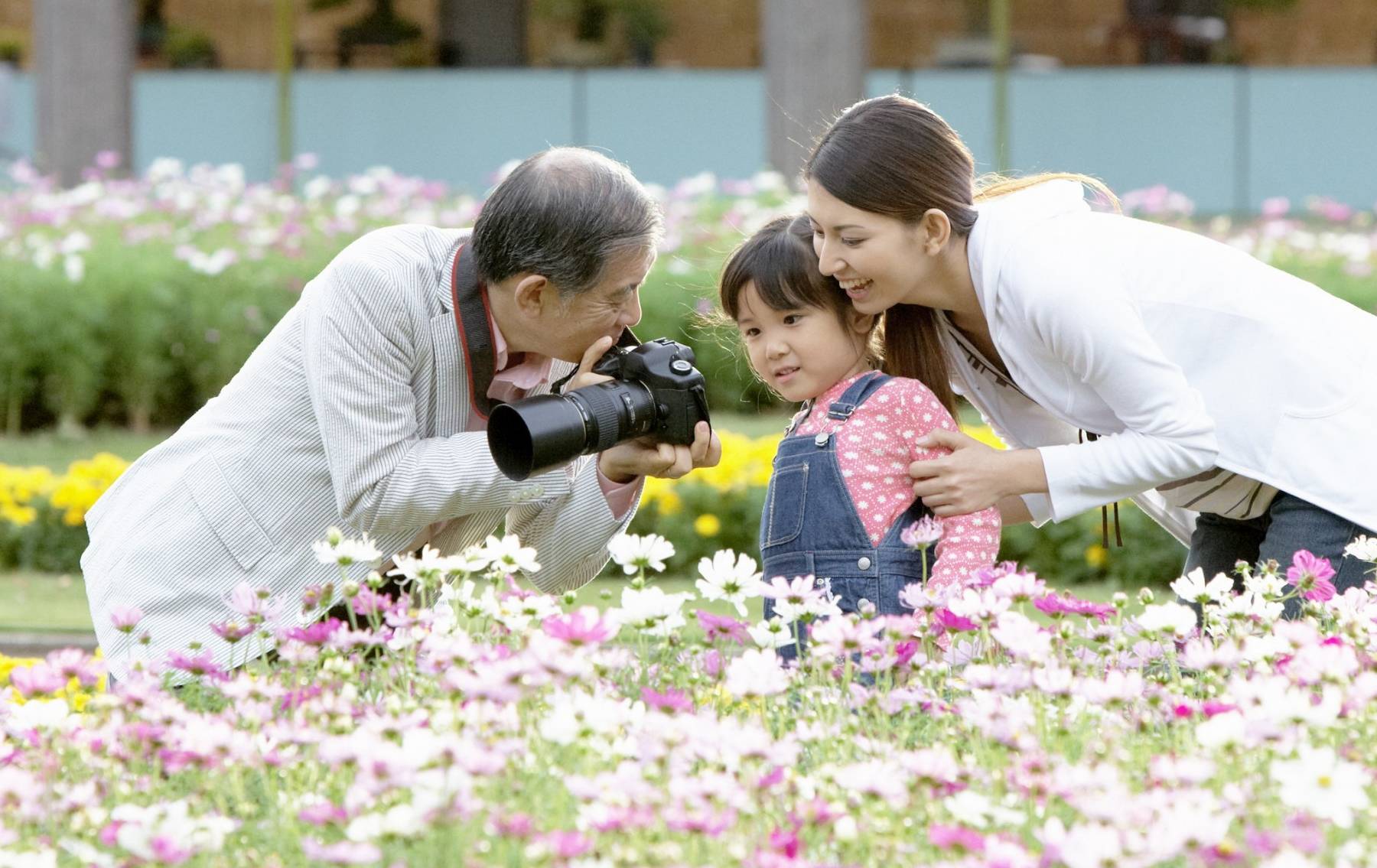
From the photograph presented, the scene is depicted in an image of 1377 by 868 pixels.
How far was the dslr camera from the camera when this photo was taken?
7.09 ft

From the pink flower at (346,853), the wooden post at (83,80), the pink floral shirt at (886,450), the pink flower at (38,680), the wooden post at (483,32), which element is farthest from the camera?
the wooden post at (483,32)

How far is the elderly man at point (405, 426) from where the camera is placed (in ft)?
7.50

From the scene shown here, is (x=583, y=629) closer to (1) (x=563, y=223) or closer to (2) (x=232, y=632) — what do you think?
(2) (x=232, y=632)

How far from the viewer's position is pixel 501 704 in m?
1.66

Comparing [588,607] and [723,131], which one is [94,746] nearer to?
[588,607]

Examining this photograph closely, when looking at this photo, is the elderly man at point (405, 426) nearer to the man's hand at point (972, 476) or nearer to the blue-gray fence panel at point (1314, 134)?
the man's hand at point (972, 476)

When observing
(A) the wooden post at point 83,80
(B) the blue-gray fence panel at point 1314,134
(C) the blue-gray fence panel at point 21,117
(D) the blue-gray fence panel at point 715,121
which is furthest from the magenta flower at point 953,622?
(C) the blue-gray fence panel at point 21,117

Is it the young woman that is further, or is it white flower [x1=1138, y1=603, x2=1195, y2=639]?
the young woman

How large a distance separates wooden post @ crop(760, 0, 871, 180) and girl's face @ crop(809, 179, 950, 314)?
6.61 metres

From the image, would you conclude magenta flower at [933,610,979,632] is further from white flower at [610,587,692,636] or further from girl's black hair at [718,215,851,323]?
girl's black hair at [718,215,851,323]

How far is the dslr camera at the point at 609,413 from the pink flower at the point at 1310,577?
794 millimetres

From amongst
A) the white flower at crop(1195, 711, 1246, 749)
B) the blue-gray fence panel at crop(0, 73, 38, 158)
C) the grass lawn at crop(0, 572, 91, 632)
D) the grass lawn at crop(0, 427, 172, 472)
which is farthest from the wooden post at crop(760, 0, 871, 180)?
the white flower at crop(1195, 711, 1246, 749)

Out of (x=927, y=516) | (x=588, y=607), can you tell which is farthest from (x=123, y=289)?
(x=588, y=607)

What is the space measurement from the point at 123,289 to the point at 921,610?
5.48 m
